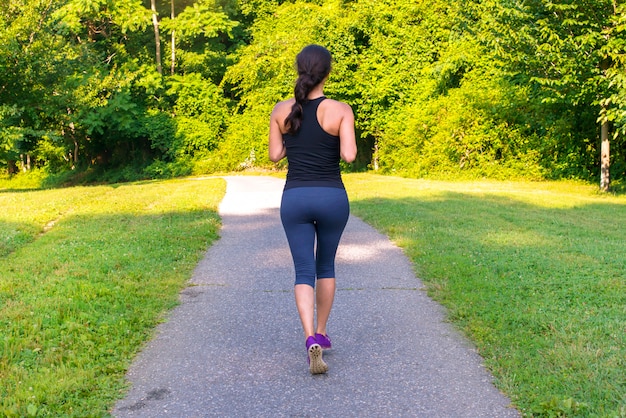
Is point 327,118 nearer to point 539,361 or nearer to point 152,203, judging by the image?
point 539,361

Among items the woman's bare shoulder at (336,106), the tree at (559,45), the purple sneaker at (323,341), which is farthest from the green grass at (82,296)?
the tree at (559,45)

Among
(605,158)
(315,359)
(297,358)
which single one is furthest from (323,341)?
(605,158)

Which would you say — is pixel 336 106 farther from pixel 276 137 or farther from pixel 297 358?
pixel 297 358

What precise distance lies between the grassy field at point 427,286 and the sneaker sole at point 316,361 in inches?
42.7

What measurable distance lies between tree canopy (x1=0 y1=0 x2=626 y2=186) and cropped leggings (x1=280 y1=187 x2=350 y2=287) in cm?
1178

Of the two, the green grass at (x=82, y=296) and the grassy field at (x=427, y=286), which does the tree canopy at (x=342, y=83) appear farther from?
the green grass at (x=82, y=296)

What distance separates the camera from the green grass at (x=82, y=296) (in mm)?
3850

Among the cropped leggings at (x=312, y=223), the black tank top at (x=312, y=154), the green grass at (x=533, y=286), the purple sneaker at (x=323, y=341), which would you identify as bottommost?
the green grass at (x=533, y=286)

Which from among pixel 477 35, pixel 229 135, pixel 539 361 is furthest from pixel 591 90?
pixel 229 135

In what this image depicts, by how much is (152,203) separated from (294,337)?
1044 centimetres

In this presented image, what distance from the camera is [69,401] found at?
143 inches

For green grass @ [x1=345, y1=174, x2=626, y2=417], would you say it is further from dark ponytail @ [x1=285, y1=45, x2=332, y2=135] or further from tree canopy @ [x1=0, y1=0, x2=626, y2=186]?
tree canopy @ [x1=0, y1=0, x2=626, y2=186]

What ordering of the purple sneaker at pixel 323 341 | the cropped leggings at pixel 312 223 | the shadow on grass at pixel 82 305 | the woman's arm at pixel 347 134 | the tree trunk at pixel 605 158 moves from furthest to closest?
the tree trunk at pixel 605 158, the purple sneaker at pixel 323 341, the cropped leggings at pixel 312 223, the woman's arm at pixel 347 134, the shadow on grass at pixel 82 305

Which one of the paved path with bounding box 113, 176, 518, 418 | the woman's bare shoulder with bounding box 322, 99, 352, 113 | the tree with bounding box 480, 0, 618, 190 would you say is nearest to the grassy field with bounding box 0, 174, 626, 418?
the paved path with bounding box 113, 176, 518, 418
